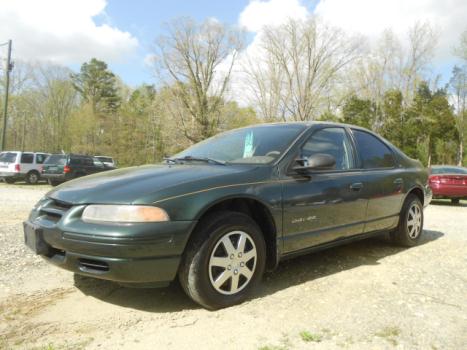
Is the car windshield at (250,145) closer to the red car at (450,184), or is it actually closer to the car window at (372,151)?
the car window at (372,151)

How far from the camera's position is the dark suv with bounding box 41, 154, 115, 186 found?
692 inches

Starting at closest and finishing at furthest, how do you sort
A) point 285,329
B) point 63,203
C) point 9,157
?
point 285,329 → point 63,203 → point 9,157

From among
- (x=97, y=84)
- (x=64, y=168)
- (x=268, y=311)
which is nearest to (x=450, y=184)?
(x=268, y=311)

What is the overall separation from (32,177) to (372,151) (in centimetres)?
1901

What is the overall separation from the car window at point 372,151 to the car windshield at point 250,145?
920mm

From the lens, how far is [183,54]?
3272 cm

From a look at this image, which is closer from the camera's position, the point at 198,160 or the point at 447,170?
the point at 198,160

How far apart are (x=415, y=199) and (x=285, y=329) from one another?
3237 millimetres

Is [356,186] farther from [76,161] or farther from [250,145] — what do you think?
[76,161]

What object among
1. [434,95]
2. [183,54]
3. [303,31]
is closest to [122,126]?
[183,54]

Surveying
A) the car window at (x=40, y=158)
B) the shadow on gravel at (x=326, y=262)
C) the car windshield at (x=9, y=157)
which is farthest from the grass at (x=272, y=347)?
the car window at (x=40, y=158)

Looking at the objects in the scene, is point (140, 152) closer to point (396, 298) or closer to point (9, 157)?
point (9, 157)

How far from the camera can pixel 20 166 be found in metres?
19.1

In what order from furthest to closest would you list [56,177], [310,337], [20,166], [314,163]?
[20,166] < [56,177] < [314,163] < [310,337]
